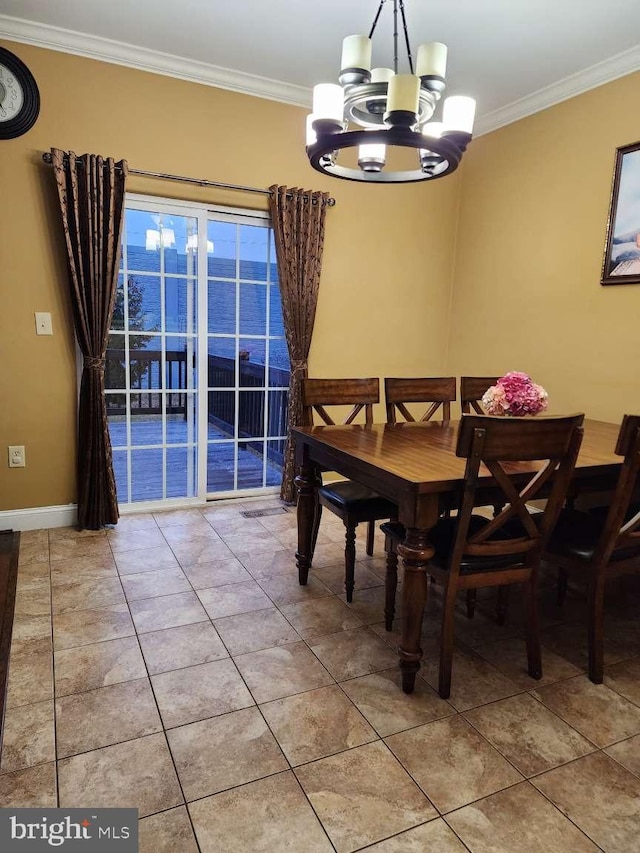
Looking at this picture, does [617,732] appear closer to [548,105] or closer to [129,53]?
[548,105]

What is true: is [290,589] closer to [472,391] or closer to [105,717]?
[105,717]

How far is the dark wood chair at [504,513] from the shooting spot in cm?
175

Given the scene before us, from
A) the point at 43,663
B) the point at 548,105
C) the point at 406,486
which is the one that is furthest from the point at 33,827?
the point at 548,105

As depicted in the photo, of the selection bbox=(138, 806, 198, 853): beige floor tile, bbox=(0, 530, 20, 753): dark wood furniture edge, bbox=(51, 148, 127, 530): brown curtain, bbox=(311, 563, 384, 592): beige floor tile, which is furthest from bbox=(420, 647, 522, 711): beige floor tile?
bbox=(51, 148, 127, 530): brown curtain

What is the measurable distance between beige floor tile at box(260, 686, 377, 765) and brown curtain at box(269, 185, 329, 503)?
202 centimetres

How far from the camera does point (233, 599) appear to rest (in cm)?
259

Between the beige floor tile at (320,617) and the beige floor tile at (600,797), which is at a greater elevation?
the beige floor tile at (320,617)

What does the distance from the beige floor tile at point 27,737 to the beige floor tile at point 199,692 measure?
1.11ft

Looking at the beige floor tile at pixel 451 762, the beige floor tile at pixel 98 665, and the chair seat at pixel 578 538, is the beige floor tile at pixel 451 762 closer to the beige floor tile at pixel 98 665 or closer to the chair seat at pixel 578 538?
the chair seat at pixel 578 538

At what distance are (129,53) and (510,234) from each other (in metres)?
2.71

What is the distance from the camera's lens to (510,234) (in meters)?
3.95

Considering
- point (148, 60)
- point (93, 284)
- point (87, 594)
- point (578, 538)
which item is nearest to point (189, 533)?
point (87, 594)

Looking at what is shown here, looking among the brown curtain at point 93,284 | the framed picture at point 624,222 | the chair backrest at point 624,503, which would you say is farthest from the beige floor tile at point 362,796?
the framed picture at point 624,222

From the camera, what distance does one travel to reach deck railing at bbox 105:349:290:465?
→ 3555mm
